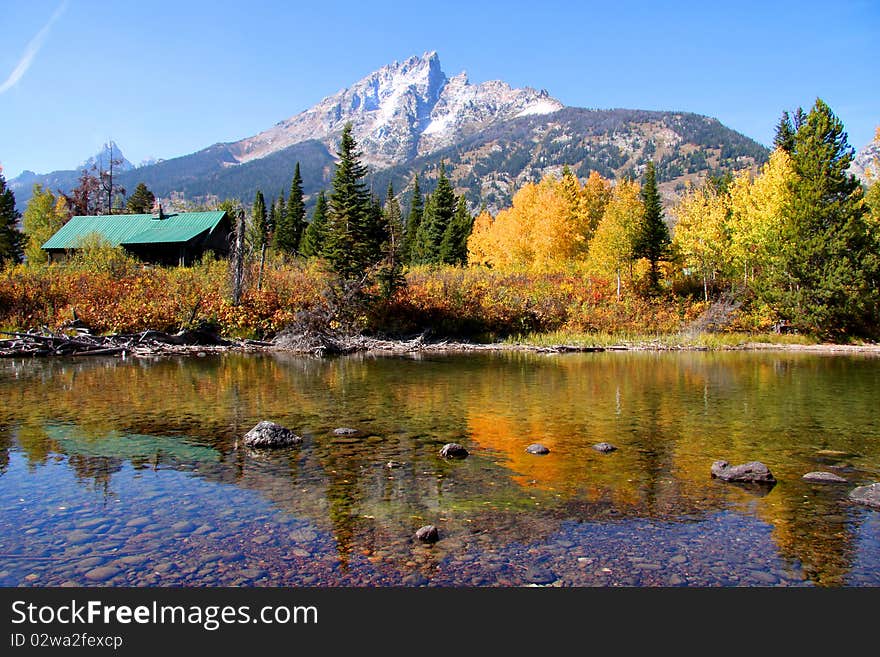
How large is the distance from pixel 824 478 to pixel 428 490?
5.80 metres

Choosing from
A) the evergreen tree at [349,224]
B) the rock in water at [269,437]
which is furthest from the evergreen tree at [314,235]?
the rock in water at [269,437]

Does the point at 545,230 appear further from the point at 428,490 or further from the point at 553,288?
the point at 428,490

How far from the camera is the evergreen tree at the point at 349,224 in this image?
3759 centimetres

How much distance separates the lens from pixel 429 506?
7.67m

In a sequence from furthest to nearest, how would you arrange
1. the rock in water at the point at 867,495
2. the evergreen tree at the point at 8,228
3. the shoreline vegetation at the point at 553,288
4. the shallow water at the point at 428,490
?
the evergreen tree at the point at 8,228 < the shoreline vegetation at the point at 553,288 < the rock in water at the point at 867,495 < the shallow water at the point at 428,490

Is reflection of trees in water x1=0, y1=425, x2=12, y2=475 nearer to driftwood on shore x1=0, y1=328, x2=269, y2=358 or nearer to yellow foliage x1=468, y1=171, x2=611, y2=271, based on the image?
driftwood on shore x1=0, y1=328, x2=269, y2=358

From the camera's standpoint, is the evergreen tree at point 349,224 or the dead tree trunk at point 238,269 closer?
the dead tree trunk at point 238,269

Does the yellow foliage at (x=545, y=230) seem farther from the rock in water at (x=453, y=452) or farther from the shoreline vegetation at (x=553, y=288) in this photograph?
the rock in water at (x=453, y=452)

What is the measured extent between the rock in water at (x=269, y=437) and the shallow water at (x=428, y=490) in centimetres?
27

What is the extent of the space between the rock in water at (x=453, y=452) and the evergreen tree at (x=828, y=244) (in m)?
35.0

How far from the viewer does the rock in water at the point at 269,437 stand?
10539mm

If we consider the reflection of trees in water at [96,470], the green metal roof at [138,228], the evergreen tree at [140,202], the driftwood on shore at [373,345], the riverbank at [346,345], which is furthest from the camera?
the evergreen tree at [140,202]

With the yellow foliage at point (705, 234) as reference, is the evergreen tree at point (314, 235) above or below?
above

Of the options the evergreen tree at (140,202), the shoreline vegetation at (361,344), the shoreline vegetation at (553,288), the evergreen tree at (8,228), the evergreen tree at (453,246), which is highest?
the evergreen tree at (140,202)
